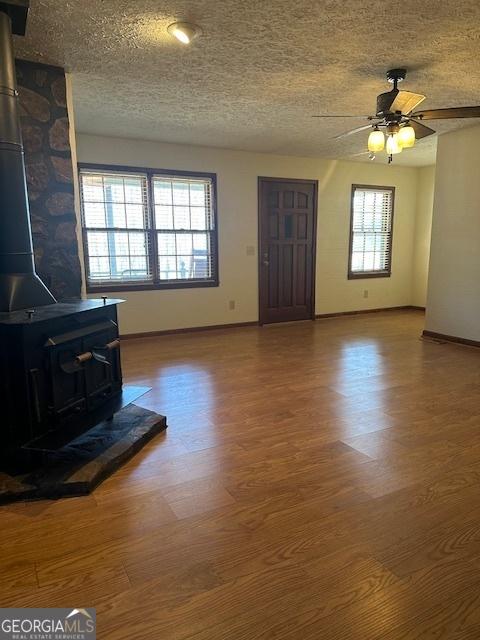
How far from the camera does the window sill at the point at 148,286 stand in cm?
500

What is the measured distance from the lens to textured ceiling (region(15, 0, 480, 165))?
2.21 m

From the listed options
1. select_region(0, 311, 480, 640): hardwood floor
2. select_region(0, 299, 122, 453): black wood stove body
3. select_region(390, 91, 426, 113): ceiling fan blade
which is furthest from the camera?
select_region(390, 91, 426, 113): ceiling fan blade

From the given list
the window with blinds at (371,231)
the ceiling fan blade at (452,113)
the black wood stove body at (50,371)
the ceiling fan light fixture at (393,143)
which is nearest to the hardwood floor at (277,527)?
the black wood stove body at (50,371)

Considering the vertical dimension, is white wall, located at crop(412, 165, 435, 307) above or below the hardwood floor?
above

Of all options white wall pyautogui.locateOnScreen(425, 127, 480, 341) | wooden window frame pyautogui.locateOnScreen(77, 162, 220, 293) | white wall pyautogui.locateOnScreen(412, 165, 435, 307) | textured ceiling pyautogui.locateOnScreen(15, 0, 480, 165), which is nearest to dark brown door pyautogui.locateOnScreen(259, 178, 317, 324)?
wooden window frame pyautogui.locateOnScreen(77, 162, 220, 293)

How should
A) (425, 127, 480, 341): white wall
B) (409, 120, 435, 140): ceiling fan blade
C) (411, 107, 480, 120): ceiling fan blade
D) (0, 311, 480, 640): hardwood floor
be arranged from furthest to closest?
(425, 127, 480, 341): white wall
(409, 120, 435, 140): ceiling fan blade
(411, 107, 480, 120): ceiling fan blade
(0, 311, 480, 640): hardwood floor

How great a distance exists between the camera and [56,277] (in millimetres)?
2926

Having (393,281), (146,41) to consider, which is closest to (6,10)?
(146,41)

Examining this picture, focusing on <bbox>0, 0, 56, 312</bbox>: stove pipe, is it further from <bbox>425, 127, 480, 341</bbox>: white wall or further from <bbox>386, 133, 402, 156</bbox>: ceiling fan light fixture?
<bbox>425, 127, 480, 341</bbox>: white wall

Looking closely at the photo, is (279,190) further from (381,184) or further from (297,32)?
(297,32)

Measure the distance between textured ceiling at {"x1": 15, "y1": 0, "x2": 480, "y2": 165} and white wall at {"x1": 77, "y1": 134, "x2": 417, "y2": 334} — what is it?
2.95 ft

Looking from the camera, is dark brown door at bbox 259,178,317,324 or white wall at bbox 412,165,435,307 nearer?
dark brown door at bbox 259,178,317,324

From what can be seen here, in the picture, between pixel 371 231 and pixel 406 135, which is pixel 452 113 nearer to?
pixel 406 135

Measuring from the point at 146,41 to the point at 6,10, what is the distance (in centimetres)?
81
